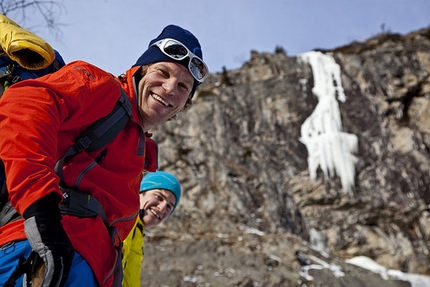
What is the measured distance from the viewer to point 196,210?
40.4ft

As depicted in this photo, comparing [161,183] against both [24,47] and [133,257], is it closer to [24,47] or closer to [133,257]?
[133,257]

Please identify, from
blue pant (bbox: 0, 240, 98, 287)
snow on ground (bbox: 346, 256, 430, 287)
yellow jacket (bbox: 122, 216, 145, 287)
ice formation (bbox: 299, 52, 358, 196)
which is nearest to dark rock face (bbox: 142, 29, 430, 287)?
ice formation (bbox: 299, 52, 358, 196)

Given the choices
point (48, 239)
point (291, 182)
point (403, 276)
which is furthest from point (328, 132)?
point (48, 239)

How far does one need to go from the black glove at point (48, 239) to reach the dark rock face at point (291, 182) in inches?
305

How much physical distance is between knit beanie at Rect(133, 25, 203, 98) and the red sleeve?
393 millimetres

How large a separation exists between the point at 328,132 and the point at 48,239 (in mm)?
14195

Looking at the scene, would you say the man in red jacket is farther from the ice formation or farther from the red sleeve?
the ice formation

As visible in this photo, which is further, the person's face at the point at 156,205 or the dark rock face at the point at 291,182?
the dark rock face at the point at 291,182

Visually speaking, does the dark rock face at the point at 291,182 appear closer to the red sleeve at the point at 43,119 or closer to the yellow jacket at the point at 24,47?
the yellow jacket at the point at 24,47

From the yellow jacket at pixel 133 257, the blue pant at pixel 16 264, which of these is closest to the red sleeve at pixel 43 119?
the blue pant at pixel 16 264

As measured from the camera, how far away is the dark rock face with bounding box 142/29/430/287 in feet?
32.3

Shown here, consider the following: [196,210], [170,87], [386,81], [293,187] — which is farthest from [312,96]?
[170,87]

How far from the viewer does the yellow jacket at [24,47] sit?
1661 mm

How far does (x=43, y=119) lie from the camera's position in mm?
1323
